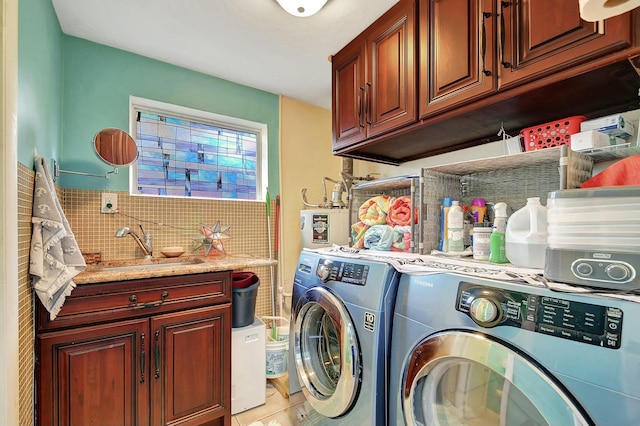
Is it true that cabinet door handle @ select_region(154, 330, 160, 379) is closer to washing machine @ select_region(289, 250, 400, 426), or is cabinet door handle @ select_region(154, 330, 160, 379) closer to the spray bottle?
washing machine @ select_region(289, 250, 400, 426)

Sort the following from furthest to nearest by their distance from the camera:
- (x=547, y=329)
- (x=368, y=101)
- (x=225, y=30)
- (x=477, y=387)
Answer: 1. (x=225, y=30)
2. (x=368, y=101)
3. (x=477, y=387)
4. (x=547, y=329)

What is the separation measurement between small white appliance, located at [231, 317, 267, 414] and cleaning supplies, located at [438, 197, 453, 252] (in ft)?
3.93

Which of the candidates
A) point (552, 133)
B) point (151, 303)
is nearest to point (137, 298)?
point (151, 303)

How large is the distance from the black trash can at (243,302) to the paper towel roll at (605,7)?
70.4 inches

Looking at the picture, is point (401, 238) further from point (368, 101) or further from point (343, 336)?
point (368, 101)

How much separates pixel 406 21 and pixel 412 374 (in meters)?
1.54

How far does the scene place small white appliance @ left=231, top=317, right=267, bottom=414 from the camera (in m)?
1.69

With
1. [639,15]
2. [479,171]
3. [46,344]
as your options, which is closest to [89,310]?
[46,344]

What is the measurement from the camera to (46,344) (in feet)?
3.84

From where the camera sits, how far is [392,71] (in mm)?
1445

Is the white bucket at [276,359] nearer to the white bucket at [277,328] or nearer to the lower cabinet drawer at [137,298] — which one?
the white bucket at [277,328]

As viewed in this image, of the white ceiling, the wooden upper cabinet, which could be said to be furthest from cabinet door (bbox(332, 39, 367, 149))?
the white ceiling

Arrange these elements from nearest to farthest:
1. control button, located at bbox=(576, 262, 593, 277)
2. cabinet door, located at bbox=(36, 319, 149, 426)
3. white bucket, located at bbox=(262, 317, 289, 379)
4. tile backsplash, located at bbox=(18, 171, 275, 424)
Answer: control button, located at bbox=(576, 262, 593, 277) → tile backsplash, located at bbox=(18, 171, 275, 424) → cabinet door, located at bbox=(36, 319, 149, 426) → white bucket, located at bbox=(262, 317, 289, 379)

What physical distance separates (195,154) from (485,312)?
2.24 meters
